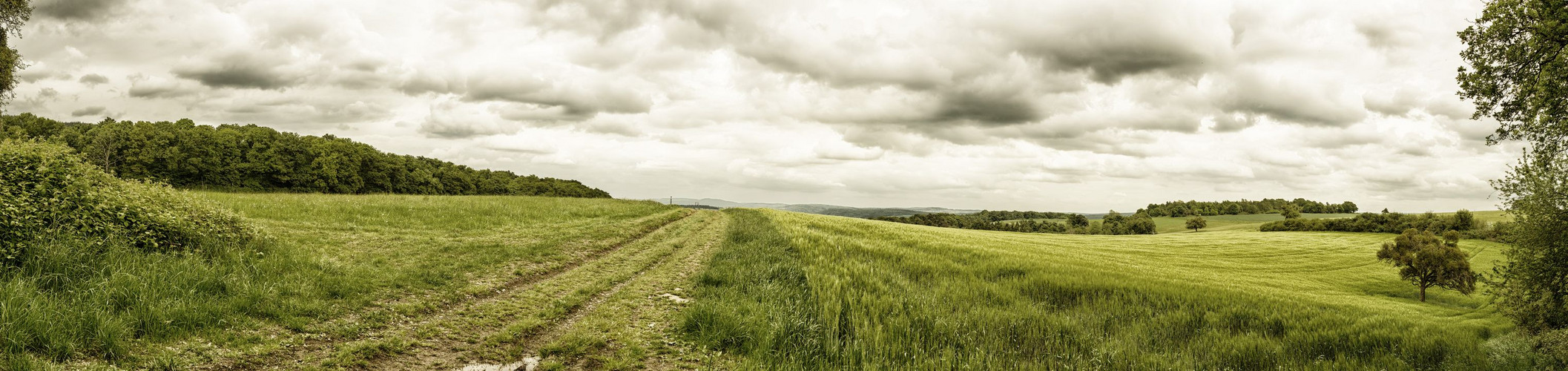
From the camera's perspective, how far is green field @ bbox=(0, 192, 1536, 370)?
597 centimetres

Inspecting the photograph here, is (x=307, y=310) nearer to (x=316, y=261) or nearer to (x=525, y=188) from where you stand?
(x=316, y=261)

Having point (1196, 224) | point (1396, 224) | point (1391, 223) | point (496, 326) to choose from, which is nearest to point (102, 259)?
point (496, 326)

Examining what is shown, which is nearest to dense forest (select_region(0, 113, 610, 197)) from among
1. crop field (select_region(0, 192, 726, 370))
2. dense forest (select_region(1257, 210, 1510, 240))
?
crop field (select_region(0, 192, 726, 370))

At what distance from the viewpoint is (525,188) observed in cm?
13088

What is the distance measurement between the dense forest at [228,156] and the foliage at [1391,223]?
11594 cm

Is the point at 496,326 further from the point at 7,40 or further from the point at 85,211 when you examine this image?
the point at 7,40

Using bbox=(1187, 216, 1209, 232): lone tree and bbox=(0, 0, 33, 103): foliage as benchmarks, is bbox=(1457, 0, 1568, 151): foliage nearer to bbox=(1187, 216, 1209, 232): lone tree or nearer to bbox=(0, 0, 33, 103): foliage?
bbox=(0, 0, 33, 103): foliage

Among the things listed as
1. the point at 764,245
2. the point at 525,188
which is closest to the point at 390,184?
the point at 525,188

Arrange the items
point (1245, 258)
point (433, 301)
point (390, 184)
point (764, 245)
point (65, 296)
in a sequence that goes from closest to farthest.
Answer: point (65, 296), point (433, 301), point (764, 245), point (1245, 258), point (390, 184)

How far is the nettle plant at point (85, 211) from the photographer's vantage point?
7141 millimetres

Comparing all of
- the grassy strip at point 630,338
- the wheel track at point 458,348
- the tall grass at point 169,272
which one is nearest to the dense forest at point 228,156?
the tall grass at point 169,272

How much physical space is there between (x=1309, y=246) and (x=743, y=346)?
259 feet

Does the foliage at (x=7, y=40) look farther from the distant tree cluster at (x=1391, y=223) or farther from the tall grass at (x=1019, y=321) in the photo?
the distant tree cluster at (x=1391, y=223)

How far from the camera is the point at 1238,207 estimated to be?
162500 mm
